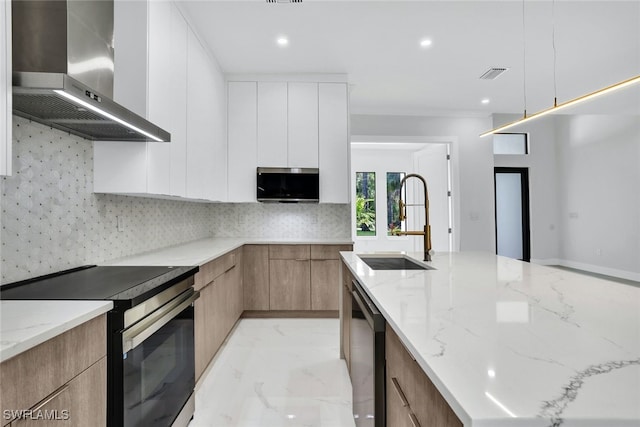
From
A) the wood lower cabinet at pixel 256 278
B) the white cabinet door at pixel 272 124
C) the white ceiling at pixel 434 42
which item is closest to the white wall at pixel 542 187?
the white ceiling at pixel 434 42

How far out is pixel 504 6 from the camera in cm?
257

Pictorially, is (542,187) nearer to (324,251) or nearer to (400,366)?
(324,251)

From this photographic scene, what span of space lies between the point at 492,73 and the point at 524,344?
387 cm

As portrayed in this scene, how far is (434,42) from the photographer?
10.2 feet

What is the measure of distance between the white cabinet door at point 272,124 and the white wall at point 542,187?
4927 mm

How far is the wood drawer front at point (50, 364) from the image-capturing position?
0.83 metres

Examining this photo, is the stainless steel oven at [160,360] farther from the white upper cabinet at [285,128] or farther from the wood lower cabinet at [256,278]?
the white upper cabinet at [285,128]

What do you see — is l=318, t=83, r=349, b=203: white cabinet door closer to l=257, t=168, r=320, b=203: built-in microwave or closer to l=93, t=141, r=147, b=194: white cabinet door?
l=257, t=168, r=320, b=203: built-in microwave

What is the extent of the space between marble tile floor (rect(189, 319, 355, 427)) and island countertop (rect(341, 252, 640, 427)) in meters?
1.11

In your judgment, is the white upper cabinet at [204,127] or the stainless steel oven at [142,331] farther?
the white upper cabinet at [204,127]

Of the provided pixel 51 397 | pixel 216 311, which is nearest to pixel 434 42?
pixel 216 311

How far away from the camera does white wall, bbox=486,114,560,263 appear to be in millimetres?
6547

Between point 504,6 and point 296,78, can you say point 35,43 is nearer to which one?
point 296,78

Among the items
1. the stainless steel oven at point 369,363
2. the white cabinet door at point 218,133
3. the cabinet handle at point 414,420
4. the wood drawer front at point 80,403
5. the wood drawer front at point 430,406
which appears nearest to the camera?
the wood drawer front at point 430,406
